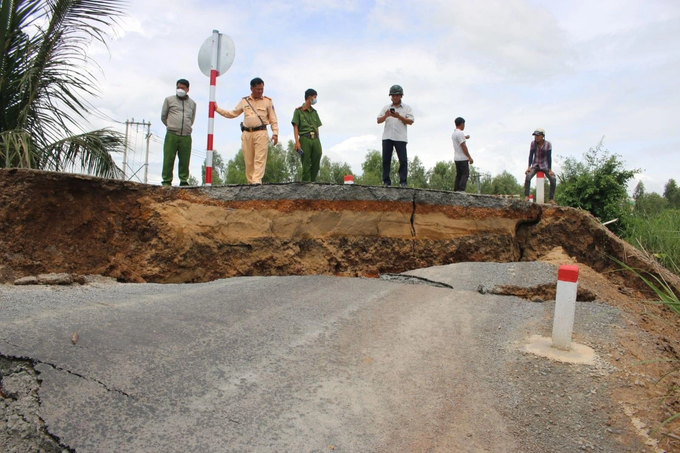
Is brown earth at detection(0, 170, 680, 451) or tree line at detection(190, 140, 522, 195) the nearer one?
brown earth at detection(0, 170, 680, 451)

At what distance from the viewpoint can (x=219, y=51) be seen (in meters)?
7.15

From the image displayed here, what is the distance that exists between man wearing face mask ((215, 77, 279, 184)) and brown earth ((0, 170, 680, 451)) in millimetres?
1079

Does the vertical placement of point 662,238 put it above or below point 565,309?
above

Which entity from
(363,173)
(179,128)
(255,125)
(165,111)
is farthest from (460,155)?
(363,173)

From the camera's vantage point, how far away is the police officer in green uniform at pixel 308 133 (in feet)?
23.9

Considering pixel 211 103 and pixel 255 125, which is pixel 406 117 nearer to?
pixel 255 125

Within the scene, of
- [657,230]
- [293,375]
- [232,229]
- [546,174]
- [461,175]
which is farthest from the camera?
Result: [657,230]

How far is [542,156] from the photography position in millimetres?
8727

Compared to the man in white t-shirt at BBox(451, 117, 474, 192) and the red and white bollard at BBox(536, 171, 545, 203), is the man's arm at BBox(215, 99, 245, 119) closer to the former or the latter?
the man in white t-shirt at BBox(451, 117, 474, 192)

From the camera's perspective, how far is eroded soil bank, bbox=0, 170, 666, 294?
5324 mm

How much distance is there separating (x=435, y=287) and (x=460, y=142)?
11.8 feet

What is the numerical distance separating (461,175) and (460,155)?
36 centimetres

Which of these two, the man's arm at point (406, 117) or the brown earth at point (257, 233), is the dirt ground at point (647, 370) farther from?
the man's arm at point (406, 117)

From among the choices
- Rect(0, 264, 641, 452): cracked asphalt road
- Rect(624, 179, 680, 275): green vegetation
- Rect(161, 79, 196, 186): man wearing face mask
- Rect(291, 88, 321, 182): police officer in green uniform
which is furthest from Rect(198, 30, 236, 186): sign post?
Rect(624, 179, 680, 275): green vegetation
